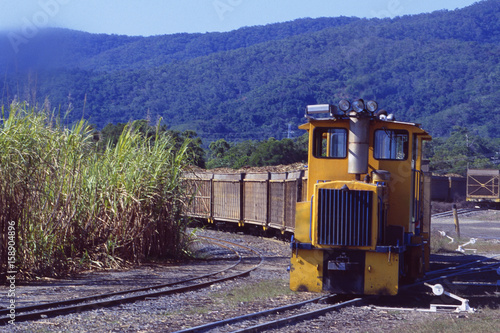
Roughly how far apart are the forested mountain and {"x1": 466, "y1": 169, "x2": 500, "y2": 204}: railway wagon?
44316mm

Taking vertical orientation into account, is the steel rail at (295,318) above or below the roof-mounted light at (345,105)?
below

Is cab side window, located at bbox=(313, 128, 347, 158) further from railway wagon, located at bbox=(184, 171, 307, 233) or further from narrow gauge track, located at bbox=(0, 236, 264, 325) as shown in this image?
railway wagon, located at bbox=(184, 171, 307, 233)

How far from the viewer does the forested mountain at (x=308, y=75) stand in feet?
357

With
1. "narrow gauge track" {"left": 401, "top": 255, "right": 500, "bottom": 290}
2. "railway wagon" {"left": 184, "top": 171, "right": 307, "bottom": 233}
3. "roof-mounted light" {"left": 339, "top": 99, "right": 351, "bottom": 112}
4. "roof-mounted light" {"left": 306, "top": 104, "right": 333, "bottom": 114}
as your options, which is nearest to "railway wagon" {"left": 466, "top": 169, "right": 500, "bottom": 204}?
"railway wagon" {"left": 184, "top": 171, "right": 307, "bottom": 233}

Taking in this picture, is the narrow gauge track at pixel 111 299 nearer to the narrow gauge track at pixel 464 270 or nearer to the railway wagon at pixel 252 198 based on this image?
the narrow gauge track at pixel 464 270

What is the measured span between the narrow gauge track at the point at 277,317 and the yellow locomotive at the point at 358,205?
0.32m

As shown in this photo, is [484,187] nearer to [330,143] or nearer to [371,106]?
[330,143]

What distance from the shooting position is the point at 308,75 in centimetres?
12875

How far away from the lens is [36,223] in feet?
37.2

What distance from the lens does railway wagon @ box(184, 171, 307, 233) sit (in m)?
18.9

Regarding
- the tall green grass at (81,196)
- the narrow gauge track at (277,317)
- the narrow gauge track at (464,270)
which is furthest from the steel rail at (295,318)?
the tall green grass at (81,196)

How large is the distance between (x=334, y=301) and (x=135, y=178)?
5.92 m

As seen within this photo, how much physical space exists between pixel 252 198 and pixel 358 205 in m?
14.0

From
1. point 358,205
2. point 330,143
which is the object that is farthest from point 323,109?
point 358,205
